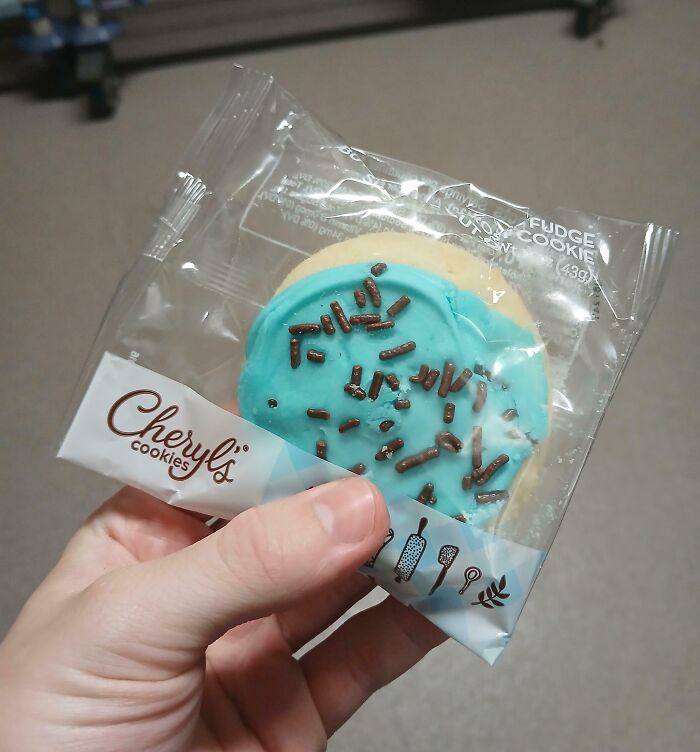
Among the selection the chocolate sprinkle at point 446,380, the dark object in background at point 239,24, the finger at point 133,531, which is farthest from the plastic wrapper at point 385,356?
the dark object in background at point 239,24

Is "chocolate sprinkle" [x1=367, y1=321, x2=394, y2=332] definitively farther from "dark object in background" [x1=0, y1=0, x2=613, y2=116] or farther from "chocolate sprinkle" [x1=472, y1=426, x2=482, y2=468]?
"dark object in background" [x1=0, y1=0, x2=613, y2=116]

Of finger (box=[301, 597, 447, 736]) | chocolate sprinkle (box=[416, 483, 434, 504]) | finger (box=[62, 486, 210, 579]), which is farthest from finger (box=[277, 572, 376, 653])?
chocolate sprinkle (box=[416, 483, 434, 504])

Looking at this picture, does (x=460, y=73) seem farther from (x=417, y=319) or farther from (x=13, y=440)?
(x=13, y=440)

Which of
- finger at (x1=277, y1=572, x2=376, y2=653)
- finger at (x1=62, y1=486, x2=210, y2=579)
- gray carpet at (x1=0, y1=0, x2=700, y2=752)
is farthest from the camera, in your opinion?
gray carpet at (x1=0, y1=0, x2=700, y2=752)

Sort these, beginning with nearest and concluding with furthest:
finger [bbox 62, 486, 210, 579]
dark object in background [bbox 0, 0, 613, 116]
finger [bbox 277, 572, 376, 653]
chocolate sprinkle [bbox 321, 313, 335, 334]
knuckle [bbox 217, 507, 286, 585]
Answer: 1. knuckle [bbox 217, 507, 286, 585]
2. chocolate sprinkle [bbox 321, 313, 335, 334]
3. finger [bbox 62, 486, 210, 579]
4. finger [bbox 277, 572, 376, 653]
5. dark object in background [bbox 0, 0, 613, 116]

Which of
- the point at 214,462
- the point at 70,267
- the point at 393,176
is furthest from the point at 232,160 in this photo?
the point at 70,267

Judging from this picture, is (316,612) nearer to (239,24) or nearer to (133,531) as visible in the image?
(133,531)

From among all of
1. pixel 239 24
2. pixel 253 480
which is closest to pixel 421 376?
pixel 253 480
